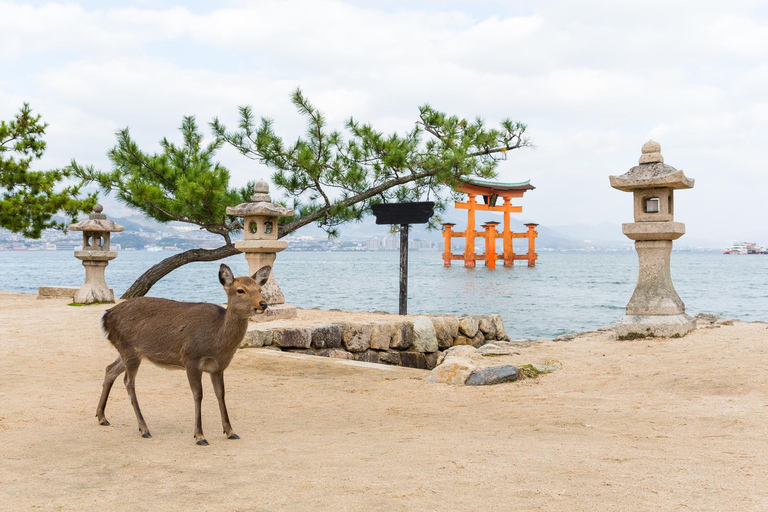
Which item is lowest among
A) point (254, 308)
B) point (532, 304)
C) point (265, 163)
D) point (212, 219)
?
point (532, 304)

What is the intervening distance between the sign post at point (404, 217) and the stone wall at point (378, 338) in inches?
63.4

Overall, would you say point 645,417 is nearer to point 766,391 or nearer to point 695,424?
point 695,424

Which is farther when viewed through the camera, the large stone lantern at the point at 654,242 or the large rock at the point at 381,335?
the large rock at the point at 381,335

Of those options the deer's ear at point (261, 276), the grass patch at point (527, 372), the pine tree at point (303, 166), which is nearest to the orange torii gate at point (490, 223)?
the pine tree at point (303, 166)

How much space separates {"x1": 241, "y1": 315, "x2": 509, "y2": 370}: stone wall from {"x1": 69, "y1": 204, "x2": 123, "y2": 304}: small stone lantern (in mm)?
5798

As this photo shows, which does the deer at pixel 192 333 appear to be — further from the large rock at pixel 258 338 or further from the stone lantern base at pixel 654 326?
the stone lantern base at pixel 654 326

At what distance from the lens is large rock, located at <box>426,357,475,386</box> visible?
6570 mm

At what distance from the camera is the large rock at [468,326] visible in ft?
36.3

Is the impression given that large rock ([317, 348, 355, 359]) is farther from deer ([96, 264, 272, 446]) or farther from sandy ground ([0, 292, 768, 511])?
deer ([96, 264, 272, 446])

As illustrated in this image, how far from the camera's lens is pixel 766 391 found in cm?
574

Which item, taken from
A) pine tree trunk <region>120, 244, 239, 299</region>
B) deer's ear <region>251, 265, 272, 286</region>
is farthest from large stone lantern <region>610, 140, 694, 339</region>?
pine tree trunk <region>120, 244, 239, 299</region>

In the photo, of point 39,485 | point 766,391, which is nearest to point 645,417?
point 766,391

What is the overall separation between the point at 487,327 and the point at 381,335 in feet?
8.31

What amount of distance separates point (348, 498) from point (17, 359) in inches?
238
